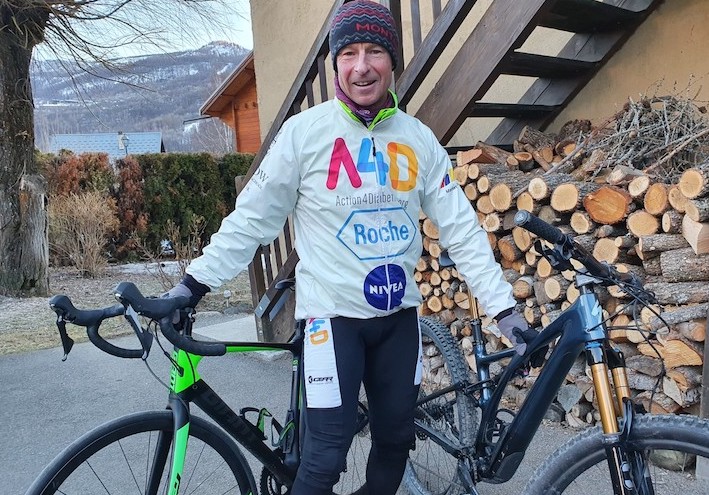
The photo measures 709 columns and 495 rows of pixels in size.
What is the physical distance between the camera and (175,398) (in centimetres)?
166

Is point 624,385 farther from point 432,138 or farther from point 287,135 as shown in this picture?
point 287,135

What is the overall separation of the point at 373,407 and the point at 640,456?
2.74 feet

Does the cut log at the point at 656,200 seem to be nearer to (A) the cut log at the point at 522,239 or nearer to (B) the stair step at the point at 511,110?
(A) the cut log at the point at 522,239

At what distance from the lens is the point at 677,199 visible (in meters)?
2.53

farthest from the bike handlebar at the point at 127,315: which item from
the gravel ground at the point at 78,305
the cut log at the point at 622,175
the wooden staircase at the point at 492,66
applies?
the gravel ground at the point at 78,305

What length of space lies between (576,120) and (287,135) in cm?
314

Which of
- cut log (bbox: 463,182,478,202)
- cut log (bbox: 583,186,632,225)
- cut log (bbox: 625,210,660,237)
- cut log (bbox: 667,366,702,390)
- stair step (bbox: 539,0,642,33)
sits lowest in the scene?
cut log (bbox: 667,366,702,390)

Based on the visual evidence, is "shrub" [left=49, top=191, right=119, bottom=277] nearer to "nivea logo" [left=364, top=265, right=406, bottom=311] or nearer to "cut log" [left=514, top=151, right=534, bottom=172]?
"cut log" [left=514, top=151, right=534, bottom=172]

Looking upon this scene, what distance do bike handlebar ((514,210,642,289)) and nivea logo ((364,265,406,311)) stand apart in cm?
42

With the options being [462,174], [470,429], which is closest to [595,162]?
[462,174]

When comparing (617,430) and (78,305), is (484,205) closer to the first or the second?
(617,430)

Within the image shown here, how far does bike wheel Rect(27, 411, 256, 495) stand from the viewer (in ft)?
5.02

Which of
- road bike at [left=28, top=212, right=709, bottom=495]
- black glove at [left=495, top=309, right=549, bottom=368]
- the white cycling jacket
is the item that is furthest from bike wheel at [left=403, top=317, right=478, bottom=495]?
the white cycling jacket

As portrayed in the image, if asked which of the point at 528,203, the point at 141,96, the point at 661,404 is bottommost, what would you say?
the point at 661,404
